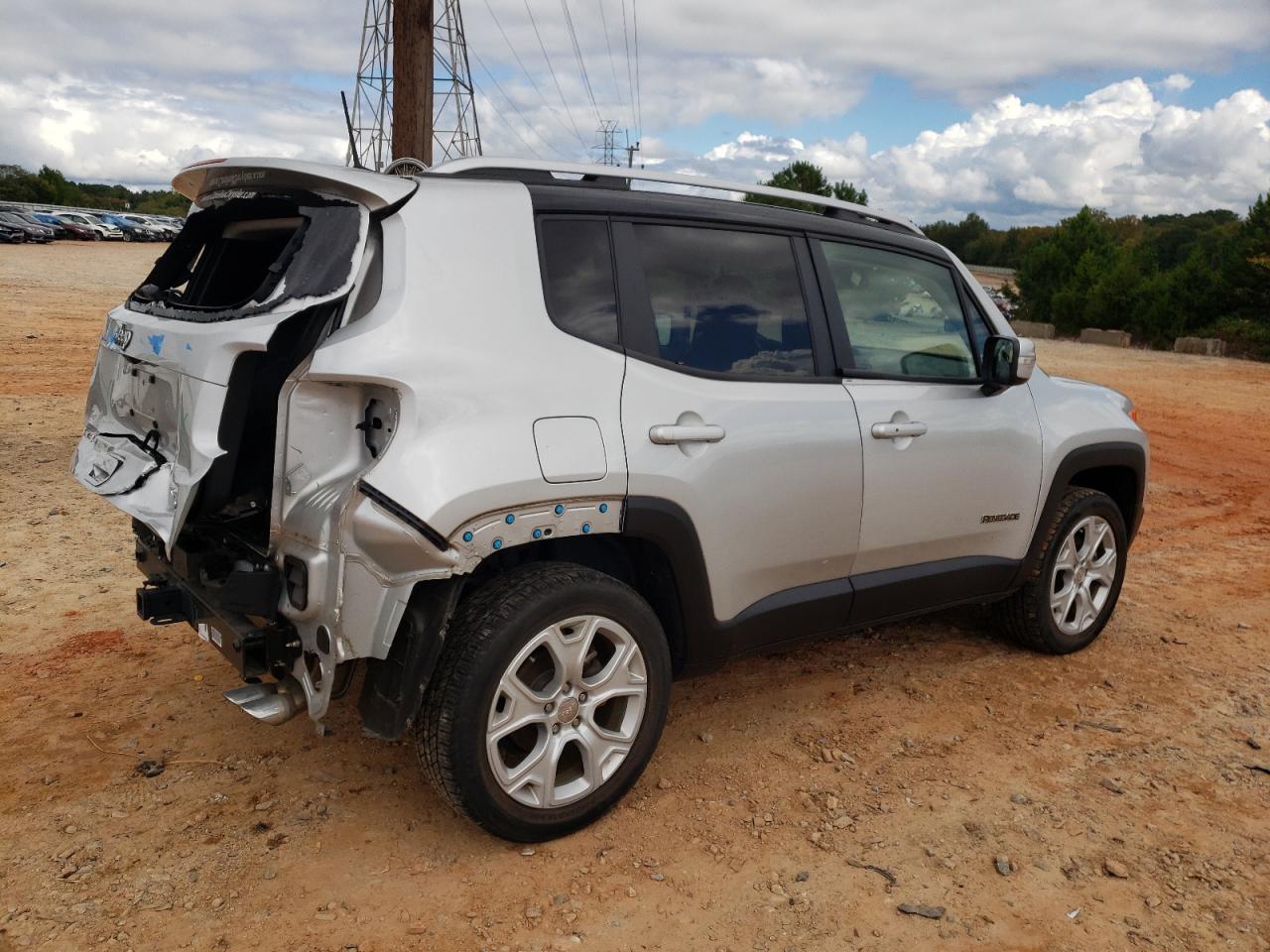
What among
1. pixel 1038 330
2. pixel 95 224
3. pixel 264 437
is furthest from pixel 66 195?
pixel 264 437

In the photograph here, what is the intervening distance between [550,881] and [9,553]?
4.22 m

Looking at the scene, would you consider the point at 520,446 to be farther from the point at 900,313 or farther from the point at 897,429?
the point at 900,313

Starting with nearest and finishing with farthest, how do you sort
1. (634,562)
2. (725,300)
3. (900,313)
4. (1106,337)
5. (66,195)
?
1. (634,562)
2. (725,300)
3. (900,313)
4. (1106,337)
5. (66,195)

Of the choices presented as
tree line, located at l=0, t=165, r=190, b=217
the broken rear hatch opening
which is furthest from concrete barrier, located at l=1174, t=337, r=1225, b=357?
tree line, located at l=0, t=165, r=190, b=217

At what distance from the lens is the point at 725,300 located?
3.50 m

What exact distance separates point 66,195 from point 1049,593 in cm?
10215

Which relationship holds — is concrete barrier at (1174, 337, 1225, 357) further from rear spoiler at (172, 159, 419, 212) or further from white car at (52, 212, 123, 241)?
white car at (52, 212, 123, 241)

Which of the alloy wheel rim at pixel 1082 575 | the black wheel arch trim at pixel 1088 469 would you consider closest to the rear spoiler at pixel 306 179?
the black wheel arch trim at pixel 1088 469

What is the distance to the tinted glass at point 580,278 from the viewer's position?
3096 millimetres

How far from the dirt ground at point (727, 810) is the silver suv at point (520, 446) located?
353 mm

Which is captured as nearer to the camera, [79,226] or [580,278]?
[580,278]

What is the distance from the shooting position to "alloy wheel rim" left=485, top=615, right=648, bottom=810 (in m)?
2.95

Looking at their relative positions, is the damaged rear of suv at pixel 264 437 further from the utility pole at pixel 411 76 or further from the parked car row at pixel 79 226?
the parked car row at pixel 79 226

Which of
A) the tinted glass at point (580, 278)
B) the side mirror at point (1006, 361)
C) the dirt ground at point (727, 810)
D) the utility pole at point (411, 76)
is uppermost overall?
the utility pole at point (411, 76)
